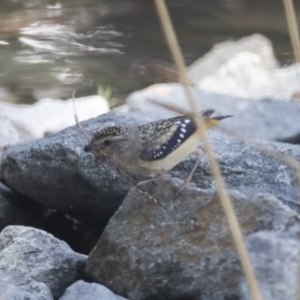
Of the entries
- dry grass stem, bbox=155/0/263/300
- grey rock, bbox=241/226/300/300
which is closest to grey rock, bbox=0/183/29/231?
grey rock, bbox=241/226/300/300

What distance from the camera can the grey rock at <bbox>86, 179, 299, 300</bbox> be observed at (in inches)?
104

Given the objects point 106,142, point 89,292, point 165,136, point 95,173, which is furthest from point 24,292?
point 95,173

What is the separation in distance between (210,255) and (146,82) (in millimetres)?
4786

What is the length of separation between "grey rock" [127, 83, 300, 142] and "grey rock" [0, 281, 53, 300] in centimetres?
177

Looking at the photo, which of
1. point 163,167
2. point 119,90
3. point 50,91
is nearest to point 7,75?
point 50,91

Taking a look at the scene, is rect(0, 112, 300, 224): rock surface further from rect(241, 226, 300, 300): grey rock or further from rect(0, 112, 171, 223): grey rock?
rect(241, 226, 300, 300): grey rock

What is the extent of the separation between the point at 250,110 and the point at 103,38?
3.88 metres

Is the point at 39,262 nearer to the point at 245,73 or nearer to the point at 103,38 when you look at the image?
the point at 245,73

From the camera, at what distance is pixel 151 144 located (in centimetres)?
302

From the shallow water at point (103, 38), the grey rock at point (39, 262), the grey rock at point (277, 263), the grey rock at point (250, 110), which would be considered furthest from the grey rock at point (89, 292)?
the shallow water at point (103, 38)

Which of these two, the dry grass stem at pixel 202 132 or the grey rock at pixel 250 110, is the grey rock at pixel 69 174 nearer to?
the grey rock at pixel 250 110

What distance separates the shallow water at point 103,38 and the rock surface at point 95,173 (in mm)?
3239

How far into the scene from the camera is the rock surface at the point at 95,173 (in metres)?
3.42

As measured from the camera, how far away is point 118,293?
2.90 m
